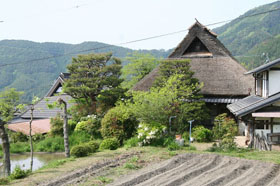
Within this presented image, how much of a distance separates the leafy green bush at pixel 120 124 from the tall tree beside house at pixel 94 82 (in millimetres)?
5266

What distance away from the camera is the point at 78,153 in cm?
1047

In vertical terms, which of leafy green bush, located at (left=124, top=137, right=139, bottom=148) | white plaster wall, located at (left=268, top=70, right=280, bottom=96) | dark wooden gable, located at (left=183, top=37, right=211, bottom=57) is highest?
dark wooden gable, located at (left=183, top=37, right=211, bottom=57)

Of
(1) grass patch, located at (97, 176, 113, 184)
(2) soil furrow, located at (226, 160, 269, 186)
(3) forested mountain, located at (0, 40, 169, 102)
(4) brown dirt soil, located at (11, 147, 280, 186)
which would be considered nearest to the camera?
(2) soil furrow, located at (226, 160, 269, 186)

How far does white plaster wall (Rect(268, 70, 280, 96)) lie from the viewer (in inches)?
493

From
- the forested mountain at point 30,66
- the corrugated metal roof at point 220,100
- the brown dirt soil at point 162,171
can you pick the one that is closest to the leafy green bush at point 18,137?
the brown dirt soil at point 162,171

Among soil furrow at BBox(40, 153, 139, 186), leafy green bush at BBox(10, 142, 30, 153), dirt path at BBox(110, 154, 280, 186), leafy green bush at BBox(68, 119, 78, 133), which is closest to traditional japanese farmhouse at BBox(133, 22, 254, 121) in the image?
leafy green bush at BBox(68, 119, 78, 133)

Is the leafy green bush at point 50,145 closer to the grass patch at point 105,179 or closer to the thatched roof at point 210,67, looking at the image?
the thatched roof at point 210,67

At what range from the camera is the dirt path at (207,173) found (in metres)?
6.75

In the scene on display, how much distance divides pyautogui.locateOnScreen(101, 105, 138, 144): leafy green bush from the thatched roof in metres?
4.97

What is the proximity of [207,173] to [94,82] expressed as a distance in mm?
13075

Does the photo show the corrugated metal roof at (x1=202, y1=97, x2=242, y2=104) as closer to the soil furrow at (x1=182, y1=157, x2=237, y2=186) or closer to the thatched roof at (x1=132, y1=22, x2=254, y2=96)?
the thatched roof at (x1=132, y1=22, x2=254, y2=96)

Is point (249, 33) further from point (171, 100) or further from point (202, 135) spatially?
point (171, 100)

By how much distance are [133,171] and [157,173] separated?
0.72m

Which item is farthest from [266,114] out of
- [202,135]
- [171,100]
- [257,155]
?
[171,100]
